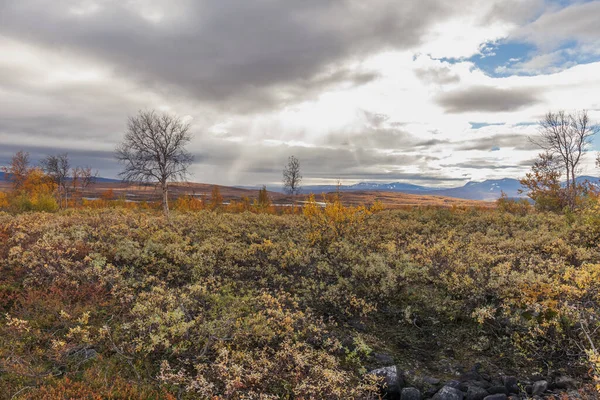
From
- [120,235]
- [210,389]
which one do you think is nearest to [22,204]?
[120,235]

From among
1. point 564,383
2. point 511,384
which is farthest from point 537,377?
point 511,384

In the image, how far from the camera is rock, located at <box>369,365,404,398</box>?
7.32 meters

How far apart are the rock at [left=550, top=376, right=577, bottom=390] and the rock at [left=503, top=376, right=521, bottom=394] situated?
0.80 meters

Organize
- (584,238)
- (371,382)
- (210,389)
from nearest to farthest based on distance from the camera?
(210,389), (371,382), (584,238)

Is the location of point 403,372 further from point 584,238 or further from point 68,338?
point 584,238

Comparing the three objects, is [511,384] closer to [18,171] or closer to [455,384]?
[455,384]

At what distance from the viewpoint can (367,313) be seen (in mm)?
11047

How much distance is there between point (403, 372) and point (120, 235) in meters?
14.1

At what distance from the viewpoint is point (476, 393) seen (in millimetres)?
7020

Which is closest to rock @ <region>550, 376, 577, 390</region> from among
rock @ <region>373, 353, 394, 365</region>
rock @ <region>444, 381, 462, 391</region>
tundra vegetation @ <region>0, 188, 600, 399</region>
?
tundra vegetation @ <region>0, 188, 600, 399</region>

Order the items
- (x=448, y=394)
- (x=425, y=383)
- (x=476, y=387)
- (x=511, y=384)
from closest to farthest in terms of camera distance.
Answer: (x=448, y=394)
(x=476, y=387)
(x=511, y=384)
(x=425, y=383)

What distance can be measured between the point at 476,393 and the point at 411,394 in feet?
4.77

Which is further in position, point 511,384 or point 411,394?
point 511,384

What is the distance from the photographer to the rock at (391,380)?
24.0ft
